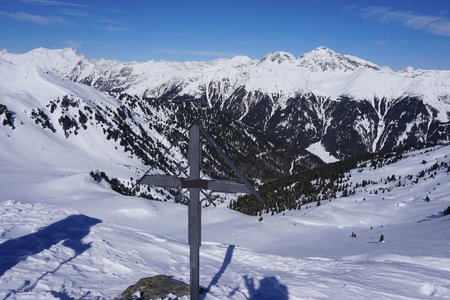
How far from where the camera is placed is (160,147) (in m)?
161

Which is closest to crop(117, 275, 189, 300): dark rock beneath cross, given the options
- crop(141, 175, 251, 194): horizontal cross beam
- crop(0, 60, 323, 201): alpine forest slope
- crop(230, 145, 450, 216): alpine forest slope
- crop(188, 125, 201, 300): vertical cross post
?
crop(188, 125, 201, 300): vertical cross post

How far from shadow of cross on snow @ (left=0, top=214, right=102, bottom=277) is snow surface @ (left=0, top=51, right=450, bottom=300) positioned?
0.04 metres

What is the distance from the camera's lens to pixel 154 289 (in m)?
11.9

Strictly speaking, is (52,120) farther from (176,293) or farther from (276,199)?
(176,293)

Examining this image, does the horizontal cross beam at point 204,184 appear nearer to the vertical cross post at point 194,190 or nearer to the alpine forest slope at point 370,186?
the vertical cross post at point 194,190

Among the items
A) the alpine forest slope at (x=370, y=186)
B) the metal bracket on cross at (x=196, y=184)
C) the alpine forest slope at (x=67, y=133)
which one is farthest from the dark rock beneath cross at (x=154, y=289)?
the alpine forest slope at (x=67, y=133)

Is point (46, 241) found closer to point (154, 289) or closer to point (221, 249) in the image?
point (154, 289)

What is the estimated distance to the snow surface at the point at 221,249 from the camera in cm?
1293

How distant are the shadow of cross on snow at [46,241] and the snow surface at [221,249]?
40mm

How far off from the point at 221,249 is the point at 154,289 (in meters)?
8.05

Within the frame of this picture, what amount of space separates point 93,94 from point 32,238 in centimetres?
15171

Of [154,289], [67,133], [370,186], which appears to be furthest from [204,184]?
[67,133]

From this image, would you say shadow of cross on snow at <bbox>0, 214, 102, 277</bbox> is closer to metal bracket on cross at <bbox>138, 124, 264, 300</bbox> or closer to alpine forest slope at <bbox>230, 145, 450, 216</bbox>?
metal bracket on cross at <bbox>138, 124, 264, 300</bbox>

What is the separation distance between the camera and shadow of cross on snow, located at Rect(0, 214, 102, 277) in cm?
1364
